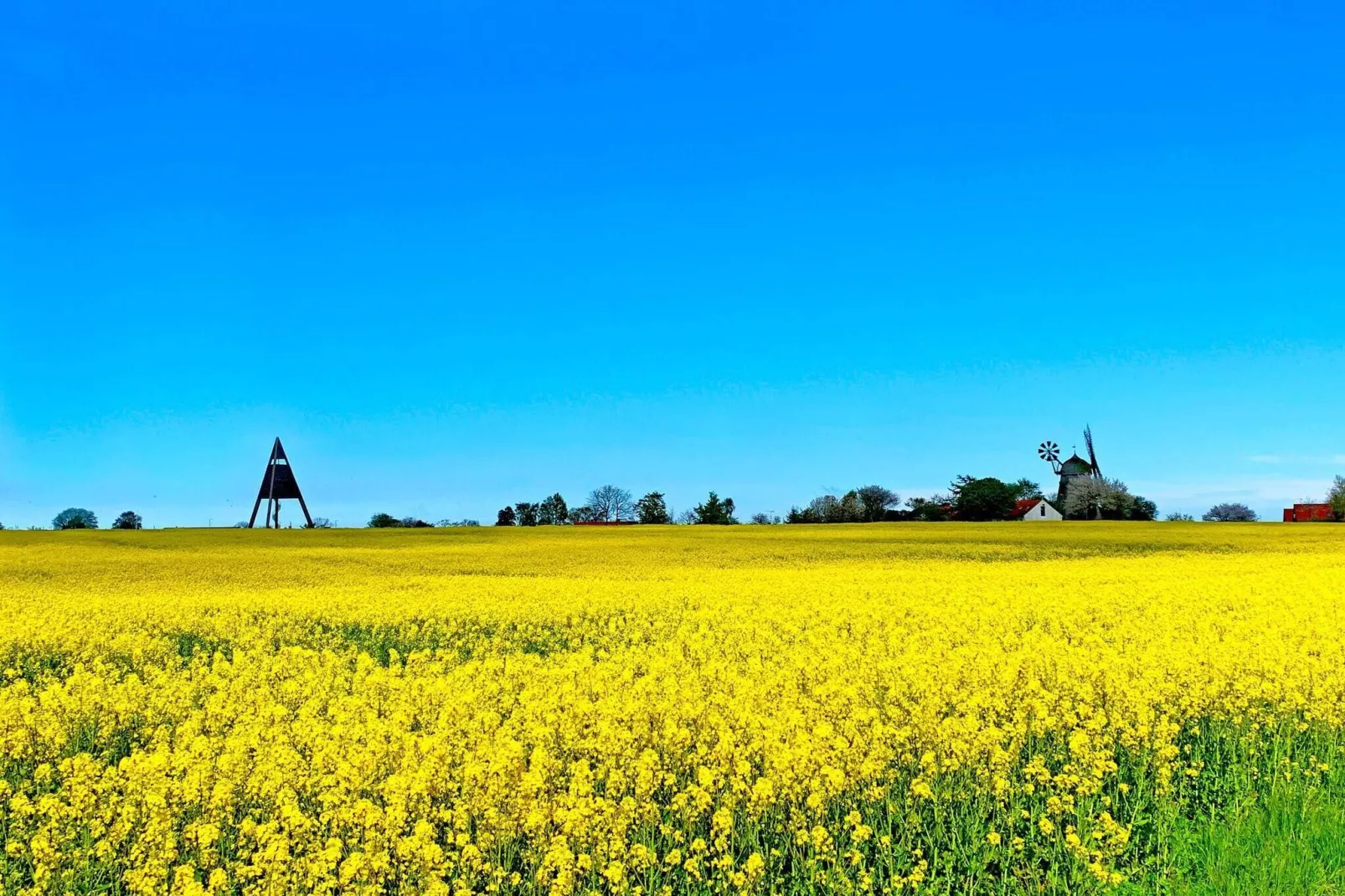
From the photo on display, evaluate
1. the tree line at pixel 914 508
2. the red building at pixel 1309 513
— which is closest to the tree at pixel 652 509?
the tree line at pixel 914 508

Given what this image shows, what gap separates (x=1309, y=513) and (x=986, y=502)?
30501 millimetres

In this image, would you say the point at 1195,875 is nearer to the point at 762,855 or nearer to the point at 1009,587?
the point at 762,855

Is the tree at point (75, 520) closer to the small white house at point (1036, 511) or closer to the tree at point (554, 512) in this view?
the tree at point (554, 512)

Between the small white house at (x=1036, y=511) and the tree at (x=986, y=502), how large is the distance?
245 cm


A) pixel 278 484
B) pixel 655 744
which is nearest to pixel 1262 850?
pixel 655 744

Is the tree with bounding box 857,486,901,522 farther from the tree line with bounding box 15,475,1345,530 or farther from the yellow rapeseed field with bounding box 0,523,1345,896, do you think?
the yellow rapeseed field with bounding box 0,523,1345,896

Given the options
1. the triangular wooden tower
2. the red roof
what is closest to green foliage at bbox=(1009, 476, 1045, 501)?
the red roof

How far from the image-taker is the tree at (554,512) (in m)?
81.5

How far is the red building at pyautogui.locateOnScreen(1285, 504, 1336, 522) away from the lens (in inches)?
3609

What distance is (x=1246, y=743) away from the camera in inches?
352

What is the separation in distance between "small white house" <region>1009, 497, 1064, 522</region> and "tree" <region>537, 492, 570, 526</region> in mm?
40622

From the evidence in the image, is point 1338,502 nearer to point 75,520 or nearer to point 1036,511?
point 1036,511

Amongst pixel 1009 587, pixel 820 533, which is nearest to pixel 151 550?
pixel 820 533

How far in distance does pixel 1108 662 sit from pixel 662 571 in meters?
18.5
